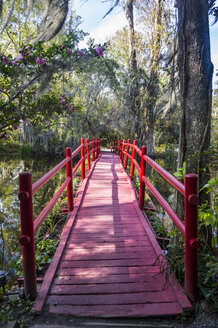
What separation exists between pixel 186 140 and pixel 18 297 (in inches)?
88.0

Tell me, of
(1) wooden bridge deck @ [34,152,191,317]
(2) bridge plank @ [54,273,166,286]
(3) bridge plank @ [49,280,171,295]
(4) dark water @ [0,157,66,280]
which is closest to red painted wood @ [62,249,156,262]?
(1) wooden bridge deck @ [34,152,191,317]

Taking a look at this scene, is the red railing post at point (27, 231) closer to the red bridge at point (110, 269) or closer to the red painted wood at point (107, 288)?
the red bridge at point (110, 269)

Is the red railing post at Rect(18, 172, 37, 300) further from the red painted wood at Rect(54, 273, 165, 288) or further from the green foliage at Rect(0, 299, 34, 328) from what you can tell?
the red painted wood at Rect(54, 273, 165, 288)

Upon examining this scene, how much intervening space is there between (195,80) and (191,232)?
5.36 ft

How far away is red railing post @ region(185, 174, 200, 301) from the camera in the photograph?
1973 millimetres

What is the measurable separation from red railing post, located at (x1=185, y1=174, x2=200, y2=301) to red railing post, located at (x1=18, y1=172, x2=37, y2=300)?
1.23 meters

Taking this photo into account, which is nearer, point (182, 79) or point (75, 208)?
point (182, 79)

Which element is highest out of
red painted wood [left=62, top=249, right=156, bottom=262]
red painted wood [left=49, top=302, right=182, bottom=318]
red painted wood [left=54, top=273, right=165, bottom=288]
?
red painted wood [left=62, top=249, right=156, bottom=262]

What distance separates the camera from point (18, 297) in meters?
2.19

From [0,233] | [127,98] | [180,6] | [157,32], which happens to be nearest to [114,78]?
[127,98]

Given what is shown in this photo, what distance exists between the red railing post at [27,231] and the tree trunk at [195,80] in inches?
64.4

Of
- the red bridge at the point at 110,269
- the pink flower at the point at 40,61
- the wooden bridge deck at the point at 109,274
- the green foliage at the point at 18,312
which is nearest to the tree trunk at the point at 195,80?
the red bridge at the point at 110,269

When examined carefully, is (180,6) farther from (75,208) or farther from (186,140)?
(75,208)

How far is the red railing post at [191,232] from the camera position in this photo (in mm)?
1973
